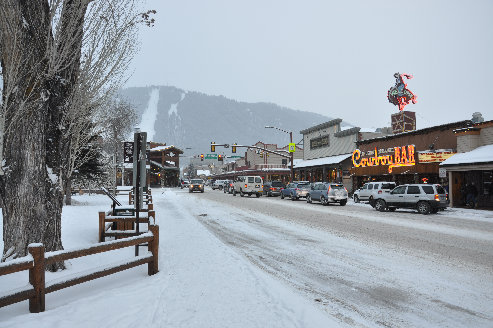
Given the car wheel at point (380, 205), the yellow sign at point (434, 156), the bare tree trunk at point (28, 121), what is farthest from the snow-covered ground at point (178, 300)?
the yellow sign at point (434, 156)

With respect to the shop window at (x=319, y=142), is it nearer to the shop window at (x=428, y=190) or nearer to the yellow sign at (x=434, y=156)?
the yellow sign at (x=434, y=156)

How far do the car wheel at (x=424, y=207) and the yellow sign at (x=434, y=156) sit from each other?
696 cm

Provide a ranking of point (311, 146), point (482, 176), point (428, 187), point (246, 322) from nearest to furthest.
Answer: point (246, 322) → point (428, 187) → point (482, 176) → point (311, 146)

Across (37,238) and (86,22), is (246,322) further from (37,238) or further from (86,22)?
(86,22)

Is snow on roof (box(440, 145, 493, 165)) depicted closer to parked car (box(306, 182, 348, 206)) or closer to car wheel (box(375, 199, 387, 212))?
car wheel (box(375, 199, 387, 212))

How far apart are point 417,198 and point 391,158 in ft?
34.5

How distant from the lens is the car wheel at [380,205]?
21.2m

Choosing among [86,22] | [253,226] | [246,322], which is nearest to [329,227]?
[253,226]

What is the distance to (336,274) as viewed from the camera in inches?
266

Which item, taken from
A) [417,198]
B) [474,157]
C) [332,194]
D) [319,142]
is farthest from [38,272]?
[319,142]

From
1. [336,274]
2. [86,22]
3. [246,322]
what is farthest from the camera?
[86,22]

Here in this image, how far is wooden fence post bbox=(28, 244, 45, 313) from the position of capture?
454cm

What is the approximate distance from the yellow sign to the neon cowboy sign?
125cm

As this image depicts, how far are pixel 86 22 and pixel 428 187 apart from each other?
62.9 feet
